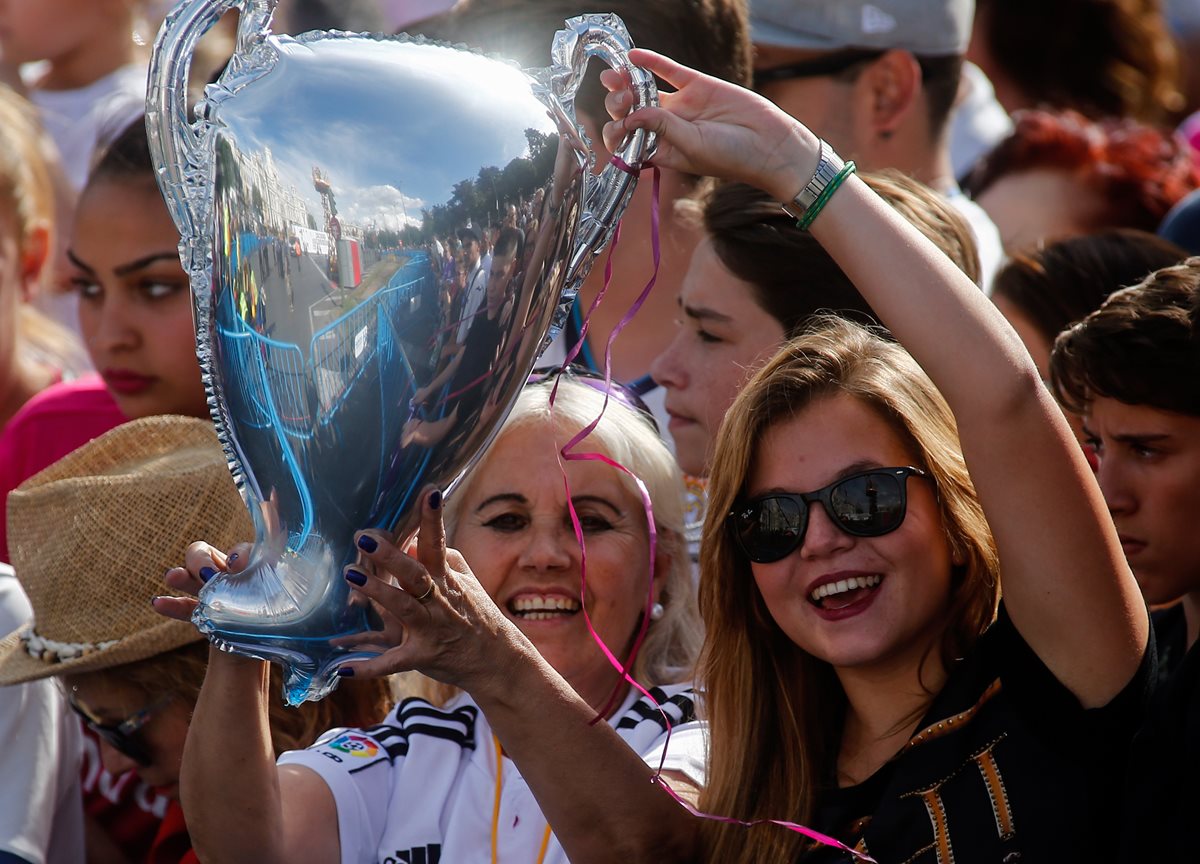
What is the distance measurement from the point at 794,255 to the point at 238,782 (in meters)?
1.32

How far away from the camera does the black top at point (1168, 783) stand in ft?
5.74

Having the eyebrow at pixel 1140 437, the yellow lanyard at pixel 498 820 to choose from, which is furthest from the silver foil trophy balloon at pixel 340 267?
the eyebrow at pixel 1140 437

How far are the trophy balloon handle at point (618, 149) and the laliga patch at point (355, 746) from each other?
1.03m

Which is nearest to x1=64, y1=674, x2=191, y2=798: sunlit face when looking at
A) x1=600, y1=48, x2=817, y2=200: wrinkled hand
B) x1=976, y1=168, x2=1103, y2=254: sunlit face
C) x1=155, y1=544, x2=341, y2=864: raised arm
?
x1=155, y1=544, x2=341, y2=864: raised arm

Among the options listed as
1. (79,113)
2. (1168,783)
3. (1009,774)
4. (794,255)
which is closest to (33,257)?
(79,113)

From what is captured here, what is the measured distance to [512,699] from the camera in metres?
2.04

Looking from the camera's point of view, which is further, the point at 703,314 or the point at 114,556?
the point at 703,314

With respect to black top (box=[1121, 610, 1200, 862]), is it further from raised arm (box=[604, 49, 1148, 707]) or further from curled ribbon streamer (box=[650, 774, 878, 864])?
curled ribbon streamer (box=[650, 774, 878, 864])

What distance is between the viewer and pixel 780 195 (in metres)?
1.90

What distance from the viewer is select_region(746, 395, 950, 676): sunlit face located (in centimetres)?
212

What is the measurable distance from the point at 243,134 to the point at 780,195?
25.7 inches

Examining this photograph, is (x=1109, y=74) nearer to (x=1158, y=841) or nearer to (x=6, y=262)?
(x=6, y=262)

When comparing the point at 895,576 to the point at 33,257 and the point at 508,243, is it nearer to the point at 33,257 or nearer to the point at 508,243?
the point at 508,243

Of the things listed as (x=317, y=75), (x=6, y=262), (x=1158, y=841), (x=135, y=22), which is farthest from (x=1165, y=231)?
(x=135, y=22)
